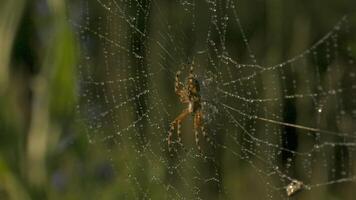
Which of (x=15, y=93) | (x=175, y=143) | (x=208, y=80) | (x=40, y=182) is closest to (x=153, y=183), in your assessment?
(x=175, y=143)

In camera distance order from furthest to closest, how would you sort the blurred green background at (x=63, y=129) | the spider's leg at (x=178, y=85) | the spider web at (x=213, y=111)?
1. the blurred green background at (x=63, y=129)
2. the spider web at (x=213, y=111)
3. the spider's leg at (x=178, y=85)

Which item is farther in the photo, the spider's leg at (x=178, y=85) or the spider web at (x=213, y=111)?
the spider web at (x=213, y=111)

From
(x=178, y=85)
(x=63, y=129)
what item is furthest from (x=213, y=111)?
(x=63, y=129)

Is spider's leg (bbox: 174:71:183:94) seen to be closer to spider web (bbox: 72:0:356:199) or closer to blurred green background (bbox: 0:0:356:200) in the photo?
spider web (bbox: 72:0:356:199)

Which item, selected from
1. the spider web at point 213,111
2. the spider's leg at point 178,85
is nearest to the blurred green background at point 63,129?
the spider web at point 213,111

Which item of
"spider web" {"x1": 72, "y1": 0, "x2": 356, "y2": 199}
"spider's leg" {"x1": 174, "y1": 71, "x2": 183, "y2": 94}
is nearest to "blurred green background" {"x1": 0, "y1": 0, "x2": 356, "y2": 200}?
"spider web" {"x1": 72, "y1": 0, "x2": 356, "y2": 199}

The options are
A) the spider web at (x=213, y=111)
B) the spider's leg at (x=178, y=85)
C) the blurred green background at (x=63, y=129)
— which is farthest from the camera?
the blurred green background at (x=63, y=129)

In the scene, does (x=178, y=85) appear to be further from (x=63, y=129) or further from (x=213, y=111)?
(x=63, y=129)

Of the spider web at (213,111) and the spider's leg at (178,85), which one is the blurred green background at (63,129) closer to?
the spider web at (213,111)
